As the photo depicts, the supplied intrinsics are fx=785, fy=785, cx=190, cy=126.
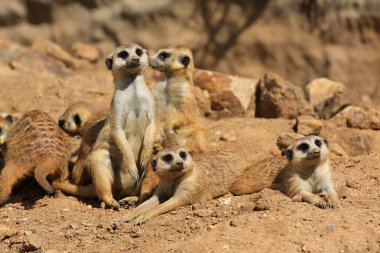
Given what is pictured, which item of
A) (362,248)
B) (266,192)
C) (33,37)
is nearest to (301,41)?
(33,37)

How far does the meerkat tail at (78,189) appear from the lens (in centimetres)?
544

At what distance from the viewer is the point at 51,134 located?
5.66 m

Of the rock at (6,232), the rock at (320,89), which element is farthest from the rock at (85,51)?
the rock at (6,232)

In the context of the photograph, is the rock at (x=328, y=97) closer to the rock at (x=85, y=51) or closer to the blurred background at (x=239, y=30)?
the blurred background at (x=239, y=30)

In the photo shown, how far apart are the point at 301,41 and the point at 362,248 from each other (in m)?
4.57

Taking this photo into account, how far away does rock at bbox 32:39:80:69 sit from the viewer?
8.52 m

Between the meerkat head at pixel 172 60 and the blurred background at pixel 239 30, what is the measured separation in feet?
8.56

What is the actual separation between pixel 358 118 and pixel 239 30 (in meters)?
2.27

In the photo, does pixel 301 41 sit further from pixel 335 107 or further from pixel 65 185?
pixel 65 185

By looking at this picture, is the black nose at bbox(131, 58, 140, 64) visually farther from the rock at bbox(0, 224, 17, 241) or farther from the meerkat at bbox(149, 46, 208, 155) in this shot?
the rock at bbox(0, 224, 17, 241)

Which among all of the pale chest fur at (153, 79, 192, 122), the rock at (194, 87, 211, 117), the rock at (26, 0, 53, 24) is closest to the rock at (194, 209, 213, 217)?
the pale chest fur at (153, 79, 192, 122)

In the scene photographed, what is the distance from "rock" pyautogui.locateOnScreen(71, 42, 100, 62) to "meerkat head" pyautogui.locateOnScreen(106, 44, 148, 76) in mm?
3360

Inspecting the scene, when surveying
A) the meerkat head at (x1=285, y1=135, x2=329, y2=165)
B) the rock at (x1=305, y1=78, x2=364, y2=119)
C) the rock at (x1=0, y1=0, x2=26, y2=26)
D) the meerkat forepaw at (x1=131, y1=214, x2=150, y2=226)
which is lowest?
the meerkat forepaw at (x1=131, y1=214, x2=150, y2=226)

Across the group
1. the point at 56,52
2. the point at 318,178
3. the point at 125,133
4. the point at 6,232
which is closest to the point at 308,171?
the point at 318,178
